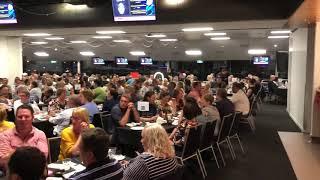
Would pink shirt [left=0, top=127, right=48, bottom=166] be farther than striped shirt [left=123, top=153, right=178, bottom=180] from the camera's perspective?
Yes

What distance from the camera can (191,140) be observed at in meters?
5.14

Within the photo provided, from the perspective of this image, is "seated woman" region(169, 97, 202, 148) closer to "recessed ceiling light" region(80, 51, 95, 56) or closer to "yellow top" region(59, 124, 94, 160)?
"yellow top" region(59, 124, 94, 160)

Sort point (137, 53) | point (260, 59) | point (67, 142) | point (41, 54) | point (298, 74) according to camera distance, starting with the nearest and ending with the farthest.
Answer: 1. point (67, 142)
2. point (298, 74)
3. point (260, 59)
4. point (137, 53)
5. point (41, 54)

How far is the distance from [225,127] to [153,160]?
347 cm

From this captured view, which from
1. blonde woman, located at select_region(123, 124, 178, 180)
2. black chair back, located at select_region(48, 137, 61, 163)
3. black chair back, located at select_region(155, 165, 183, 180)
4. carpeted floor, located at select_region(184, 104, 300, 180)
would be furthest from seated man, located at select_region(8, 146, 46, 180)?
carpeted floor, located at select_region(184, 104, 300, 180)

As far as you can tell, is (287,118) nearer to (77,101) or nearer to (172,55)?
(77,101)

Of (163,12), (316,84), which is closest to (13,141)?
(163,12)

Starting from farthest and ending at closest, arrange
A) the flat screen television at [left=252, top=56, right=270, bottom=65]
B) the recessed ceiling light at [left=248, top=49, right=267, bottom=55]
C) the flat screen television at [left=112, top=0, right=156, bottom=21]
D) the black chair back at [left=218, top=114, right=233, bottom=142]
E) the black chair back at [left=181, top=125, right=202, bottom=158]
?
the flat screen television at [left=252, top=56, right=270, bottom=65] < the recessed ceiling light at [left=248, top=49, right=267, bottom=55] < the flat screen television at [left=112, top=0, right=156, bottom=21] < the black chair back at [left=218, top=114, right=233, bottom=142] < the black chair back at [left=181, top=125, right=202, bottom=158]

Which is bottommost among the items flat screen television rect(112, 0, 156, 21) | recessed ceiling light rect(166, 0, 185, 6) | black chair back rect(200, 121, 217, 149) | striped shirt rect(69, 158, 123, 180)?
black chair back rect(200, 121, 217, 149)

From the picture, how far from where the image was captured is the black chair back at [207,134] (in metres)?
5.52

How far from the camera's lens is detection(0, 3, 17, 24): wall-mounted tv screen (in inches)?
366

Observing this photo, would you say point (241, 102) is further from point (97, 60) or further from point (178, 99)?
point (97, 60)

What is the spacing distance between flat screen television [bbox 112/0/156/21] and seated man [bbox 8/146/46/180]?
604 centimetres

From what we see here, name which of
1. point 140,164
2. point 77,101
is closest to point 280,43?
point 77,101
